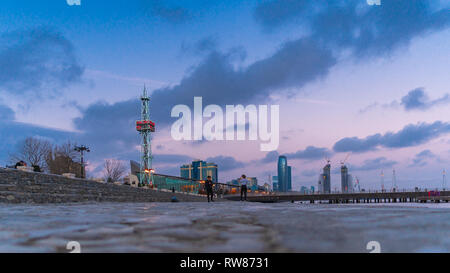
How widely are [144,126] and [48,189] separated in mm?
88571

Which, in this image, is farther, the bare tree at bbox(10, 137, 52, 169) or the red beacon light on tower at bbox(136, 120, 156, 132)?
the red beacon light on tower at bbox(136, 120, 156, 132)

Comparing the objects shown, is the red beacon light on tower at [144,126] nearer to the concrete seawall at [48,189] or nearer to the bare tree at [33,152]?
the bare tree at [33,152]

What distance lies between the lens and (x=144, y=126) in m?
108

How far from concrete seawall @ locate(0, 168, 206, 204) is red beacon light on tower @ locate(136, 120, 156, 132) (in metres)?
78.4

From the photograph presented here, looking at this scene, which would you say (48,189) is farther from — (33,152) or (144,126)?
(144,126)

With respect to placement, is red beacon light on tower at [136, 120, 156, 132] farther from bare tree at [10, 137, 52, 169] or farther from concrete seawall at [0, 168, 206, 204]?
concrete seawall at [0, 168, 206, 204]

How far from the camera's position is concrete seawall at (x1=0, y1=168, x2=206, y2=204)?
18344 mm

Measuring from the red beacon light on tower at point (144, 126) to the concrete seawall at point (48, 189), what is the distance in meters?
78.4

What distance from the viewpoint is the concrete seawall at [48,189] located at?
18344 mm

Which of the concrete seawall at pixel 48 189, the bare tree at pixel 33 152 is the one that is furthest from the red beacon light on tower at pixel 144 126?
the concrete seawall at pixel 48 189

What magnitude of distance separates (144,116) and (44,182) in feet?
296

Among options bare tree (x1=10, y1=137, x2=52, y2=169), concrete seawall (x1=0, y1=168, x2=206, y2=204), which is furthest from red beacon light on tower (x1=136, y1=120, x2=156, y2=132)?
concrete seawall (x1=0, y1=168, x2=206, y2=204)
